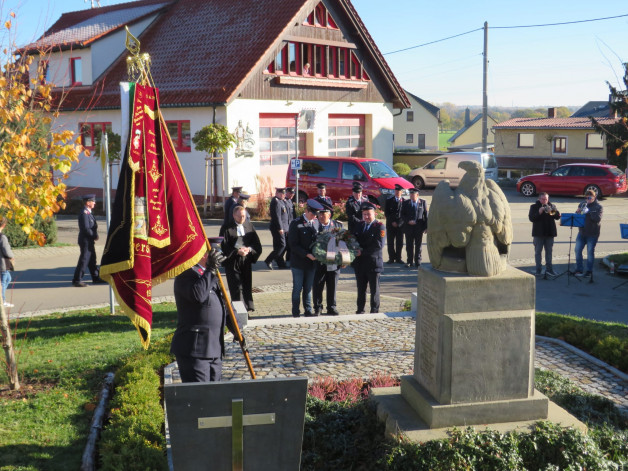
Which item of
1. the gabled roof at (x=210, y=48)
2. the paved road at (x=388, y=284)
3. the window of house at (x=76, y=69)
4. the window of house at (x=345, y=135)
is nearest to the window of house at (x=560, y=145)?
the gabled roof at (x=210, y=48)

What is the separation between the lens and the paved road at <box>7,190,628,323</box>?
44.2 feet

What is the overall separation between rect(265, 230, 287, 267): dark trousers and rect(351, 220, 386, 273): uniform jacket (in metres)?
4.80

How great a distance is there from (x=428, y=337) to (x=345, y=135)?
91.4 ft

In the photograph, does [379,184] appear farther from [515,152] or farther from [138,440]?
[515,152]

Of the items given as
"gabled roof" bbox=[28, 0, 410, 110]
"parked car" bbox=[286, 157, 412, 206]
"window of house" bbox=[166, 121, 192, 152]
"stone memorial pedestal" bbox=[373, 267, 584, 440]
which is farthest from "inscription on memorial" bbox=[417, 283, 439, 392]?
"window of house" bbox=[166, 121, 192, 152]

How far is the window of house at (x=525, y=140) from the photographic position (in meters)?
48.6

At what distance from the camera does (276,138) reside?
29828mm

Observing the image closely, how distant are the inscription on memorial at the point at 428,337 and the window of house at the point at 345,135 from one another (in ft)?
87.3

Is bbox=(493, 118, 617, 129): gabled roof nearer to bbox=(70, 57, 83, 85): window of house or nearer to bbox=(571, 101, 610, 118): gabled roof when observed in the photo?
bbox=(571, 101, 610, 118): gabled roof

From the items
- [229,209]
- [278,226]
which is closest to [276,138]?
[278,226]

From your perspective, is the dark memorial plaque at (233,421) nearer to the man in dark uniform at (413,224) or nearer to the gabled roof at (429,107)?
Answer: the man in dark uniform at (413,224)

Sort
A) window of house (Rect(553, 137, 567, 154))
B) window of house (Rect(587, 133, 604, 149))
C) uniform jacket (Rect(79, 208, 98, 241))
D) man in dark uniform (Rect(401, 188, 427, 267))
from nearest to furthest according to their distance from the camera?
uniform jacket (Rect(79, 208, 98, 241)) → man in dark uniform (Rect(401, 188, 427, 267)) → window of house (Rect(587, 133, 604, 149)) → window of house (Rect(553, 137, 567, 154))

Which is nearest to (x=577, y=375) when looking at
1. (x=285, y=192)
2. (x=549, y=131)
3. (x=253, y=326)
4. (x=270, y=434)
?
(x=253, y=326)

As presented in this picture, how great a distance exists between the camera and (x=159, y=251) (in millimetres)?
6656
